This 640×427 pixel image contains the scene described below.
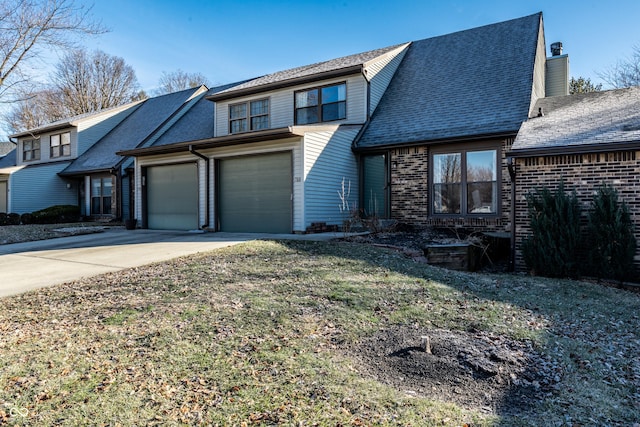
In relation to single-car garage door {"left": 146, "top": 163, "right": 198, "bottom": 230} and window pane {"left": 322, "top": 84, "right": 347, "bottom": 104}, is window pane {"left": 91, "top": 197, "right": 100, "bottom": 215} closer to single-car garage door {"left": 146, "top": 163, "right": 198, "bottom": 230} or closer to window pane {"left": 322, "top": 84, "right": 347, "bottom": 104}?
single-car garage door {"left": 146, "top": 163, "right": 198, "bottom": 230}

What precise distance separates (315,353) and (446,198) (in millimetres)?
8460

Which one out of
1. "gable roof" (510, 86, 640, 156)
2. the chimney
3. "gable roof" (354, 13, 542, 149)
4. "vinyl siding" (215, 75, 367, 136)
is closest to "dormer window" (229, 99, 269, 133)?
"vinyl siding" (215, 75, 367, 136)

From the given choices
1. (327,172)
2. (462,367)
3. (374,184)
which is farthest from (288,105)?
(462,367)

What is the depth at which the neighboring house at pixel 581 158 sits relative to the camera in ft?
23.2

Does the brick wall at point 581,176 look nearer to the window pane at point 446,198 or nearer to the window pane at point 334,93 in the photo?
the window pane at point 446,198

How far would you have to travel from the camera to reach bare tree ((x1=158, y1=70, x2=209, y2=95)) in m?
38.0

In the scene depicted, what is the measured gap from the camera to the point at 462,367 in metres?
3.15

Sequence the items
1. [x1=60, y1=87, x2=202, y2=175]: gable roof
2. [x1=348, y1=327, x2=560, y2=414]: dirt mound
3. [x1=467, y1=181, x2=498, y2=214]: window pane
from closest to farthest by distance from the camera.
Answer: [x1=348, y1=327, x2=560, y2=414]: dirt mound → [x1=467, y1=181, x2=498, y2=214]: window pane → [x1=60, y1=87, x2=202, y2=175]: gable roof

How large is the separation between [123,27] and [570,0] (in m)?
15.9

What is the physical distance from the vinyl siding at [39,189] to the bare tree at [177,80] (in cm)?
1978

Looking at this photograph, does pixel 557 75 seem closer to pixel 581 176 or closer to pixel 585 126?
pixel 585 126

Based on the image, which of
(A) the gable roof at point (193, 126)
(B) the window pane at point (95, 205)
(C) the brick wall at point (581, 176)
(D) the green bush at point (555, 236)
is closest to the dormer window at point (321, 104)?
(A) the gable roof at point (193, 126)

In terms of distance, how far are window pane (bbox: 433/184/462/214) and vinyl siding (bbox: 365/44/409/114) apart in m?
3.44

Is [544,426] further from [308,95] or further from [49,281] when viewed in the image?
[308,95]
